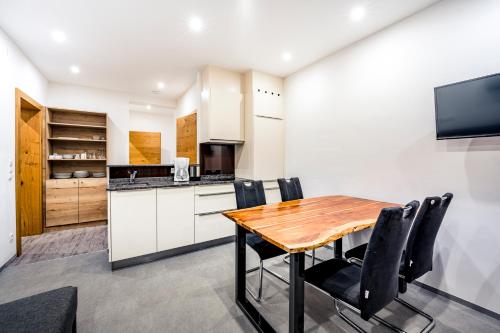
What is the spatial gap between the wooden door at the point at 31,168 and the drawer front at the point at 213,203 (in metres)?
2.88

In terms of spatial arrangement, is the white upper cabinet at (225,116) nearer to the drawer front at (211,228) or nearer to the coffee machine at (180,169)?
the coffee machine at (180,169)

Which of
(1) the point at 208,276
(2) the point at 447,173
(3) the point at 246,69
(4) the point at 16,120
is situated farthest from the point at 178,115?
(2) the point at 447,173

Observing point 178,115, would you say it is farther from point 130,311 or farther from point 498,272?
point 498,272

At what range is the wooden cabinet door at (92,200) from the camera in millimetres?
4004

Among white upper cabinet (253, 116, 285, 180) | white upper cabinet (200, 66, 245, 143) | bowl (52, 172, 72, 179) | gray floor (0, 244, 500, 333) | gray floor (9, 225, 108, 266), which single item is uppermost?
white upper cabinet (200, 66, 245, 143)

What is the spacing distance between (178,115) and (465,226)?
5307mm

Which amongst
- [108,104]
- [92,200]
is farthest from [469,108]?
[108,104]

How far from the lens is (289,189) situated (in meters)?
2.69

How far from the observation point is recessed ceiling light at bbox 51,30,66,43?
8.24 ft

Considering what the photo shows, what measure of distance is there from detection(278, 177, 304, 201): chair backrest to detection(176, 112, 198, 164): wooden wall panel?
2.10 metres

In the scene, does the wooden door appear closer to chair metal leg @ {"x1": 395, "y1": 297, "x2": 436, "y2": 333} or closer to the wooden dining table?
the wooden dining table

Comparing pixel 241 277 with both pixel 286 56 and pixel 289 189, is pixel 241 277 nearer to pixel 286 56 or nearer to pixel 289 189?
pixel 289 189

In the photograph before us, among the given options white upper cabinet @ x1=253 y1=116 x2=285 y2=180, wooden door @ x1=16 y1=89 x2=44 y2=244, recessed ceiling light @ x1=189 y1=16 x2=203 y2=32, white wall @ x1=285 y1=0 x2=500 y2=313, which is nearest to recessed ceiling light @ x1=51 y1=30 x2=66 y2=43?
wooden door @ x1=16 y1=89 x2=44 y2=244

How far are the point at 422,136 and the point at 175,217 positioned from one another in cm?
288
